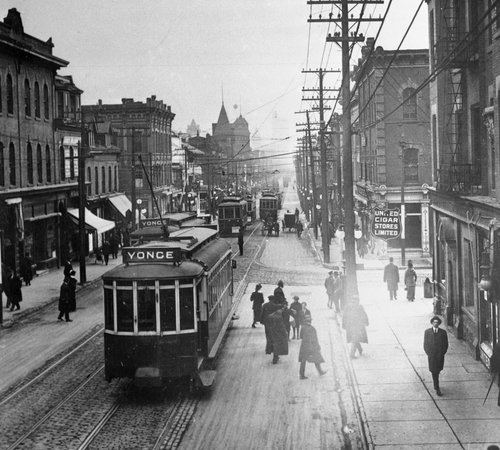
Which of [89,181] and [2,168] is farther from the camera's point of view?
[89,181]

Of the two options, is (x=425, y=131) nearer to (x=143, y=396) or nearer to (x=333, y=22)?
(x=333, y=22)

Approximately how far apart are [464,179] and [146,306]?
10002 mm

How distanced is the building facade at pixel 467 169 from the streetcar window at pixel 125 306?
718 centimetres

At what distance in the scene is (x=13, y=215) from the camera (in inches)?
1401

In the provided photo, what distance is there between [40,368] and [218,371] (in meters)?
4.51

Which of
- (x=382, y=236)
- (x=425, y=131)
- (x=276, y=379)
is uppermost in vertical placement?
(x=425, y=131)

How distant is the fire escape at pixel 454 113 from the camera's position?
2019cm

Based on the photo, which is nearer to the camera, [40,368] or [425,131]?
[40,368]

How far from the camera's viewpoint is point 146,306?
49.2 feet

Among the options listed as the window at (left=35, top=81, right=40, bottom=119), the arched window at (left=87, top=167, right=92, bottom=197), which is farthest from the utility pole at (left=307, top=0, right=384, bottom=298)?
the arched window at (left=87, top=167, right=92, bottom=197)

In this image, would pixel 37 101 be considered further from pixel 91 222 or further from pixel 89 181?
pixel 89 181

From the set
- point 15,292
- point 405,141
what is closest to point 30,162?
point 15,292

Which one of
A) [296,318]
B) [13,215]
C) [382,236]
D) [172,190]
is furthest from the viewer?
[172,190]

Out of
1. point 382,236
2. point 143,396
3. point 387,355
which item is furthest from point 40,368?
point 382,236
